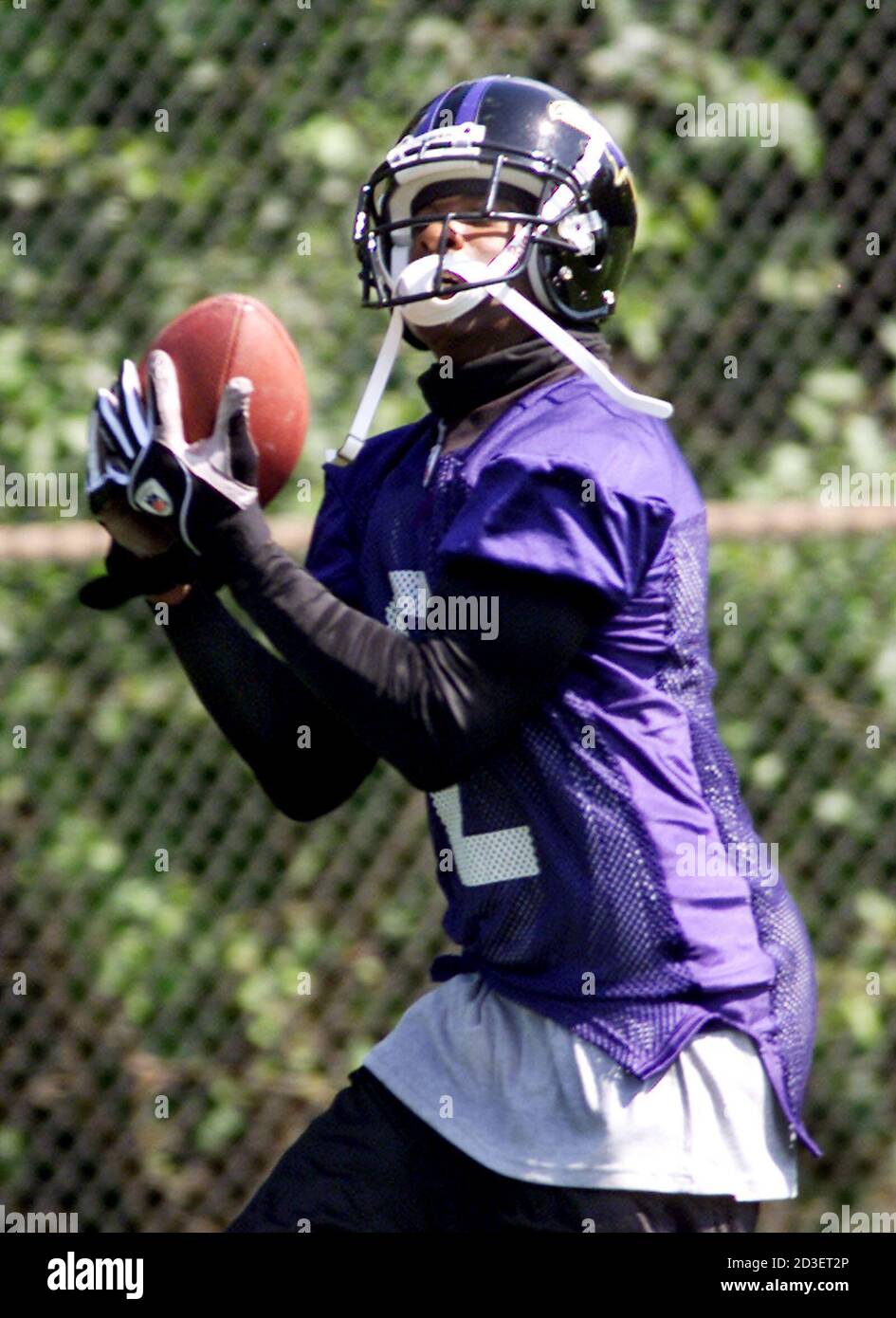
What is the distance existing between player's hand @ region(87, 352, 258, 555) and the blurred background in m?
1.42

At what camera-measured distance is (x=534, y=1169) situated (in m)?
2.26

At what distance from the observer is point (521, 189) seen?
242 centimetres

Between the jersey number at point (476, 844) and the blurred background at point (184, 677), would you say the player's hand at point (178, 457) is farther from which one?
the blurred background at point (184, 677)

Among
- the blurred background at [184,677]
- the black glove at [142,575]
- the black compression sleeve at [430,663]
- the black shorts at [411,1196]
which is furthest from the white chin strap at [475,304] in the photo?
the blurred background at [184,677]

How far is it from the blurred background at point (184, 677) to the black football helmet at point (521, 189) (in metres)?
1.41

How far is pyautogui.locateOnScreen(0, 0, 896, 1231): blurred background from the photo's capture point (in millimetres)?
3885

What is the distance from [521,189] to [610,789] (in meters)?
0.77

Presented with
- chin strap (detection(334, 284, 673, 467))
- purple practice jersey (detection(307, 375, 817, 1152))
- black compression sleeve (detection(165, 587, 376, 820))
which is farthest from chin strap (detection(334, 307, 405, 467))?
black compression sleeve (detection(165, 587, 376, 820))

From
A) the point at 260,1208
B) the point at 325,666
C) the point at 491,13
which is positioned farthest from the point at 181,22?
A: the point at 260,1208

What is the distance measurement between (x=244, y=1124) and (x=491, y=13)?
237 centimetres

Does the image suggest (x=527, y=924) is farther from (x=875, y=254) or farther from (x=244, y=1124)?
(x=875, y=254)

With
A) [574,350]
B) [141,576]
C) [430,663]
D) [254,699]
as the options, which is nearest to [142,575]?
Result: [141,576]

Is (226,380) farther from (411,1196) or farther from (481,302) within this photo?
(411,1196)

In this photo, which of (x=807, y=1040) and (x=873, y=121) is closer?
(x=807, y=1040)
